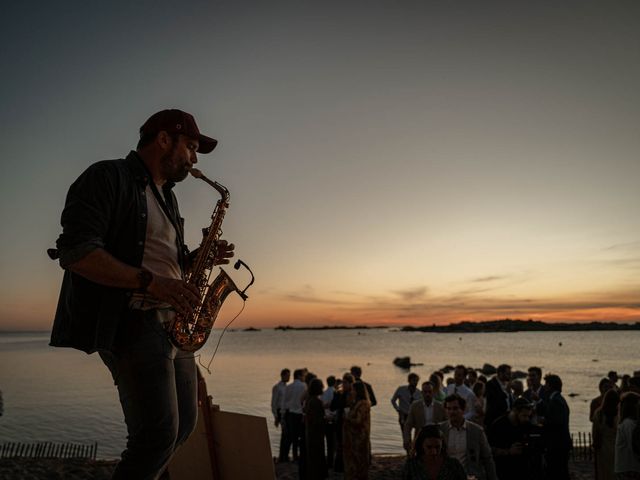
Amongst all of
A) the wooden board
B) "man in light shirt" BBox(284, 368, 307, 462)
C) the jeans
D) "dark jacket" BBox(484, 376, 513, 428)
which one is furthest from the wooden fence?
the jeans

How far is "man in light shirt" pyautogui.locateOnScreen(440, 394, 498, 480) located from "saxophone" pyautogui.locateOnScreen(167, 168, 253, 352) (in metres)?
5.40

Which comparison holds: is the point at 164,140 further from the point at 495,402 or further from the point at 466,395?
the point at 466,395

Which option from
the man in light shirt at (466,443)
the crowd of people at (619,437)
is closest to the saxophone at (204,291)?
the man in light shirt at (466,443)

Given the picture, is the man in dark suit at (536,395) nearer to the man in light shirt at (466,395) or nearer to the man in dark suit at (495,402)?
the man in dark suit at (495,402)

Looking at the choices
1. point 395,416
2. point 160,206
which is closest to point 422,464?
point 160,206

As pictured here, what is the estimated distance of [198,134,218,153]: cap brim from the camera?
9.06 feet

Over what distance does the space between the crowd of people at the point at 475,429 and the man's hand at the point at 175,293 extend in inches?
155

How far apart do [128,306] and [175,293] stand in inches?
8.2

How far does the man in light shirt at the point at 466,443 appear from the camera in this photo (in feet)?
23.6

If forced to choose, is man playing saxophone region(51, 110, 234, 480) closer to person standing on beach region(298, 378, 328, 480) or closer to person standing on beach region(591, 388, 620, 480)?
person standing on beach region(591, 388, 620, 480)

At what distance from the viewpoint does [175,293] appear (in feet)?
7.41

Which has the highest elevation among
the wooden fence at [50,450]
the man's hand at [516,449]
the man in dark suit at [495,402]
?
the man in dark suit at [495,402]

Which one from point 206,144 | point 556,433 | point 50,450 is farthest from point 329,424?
point 206,144

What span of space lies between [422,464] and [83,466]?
1209 centimetres
